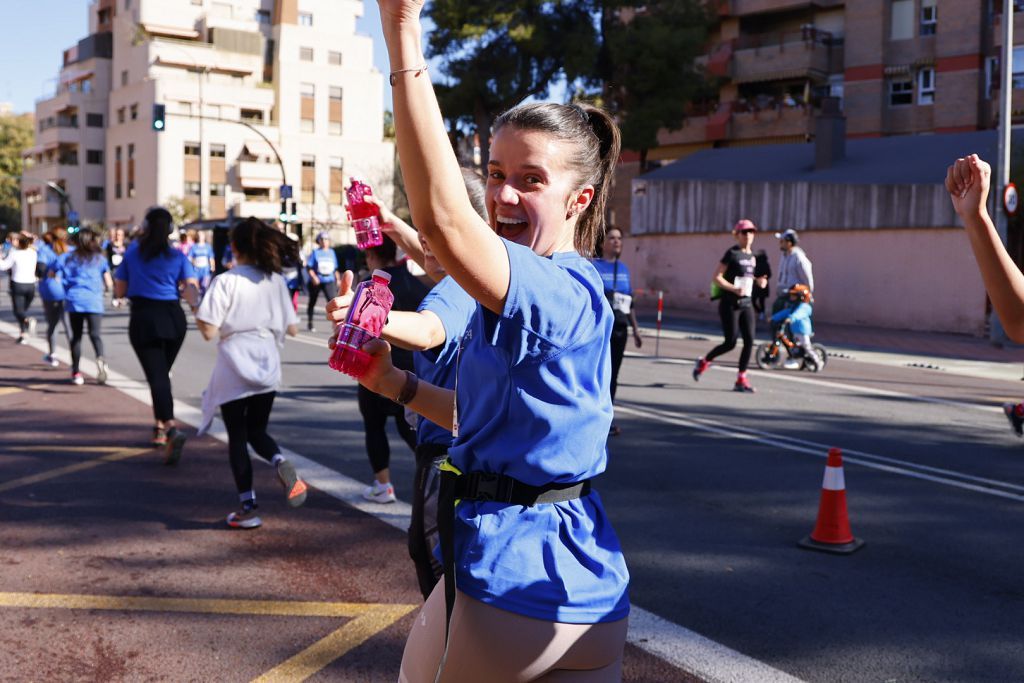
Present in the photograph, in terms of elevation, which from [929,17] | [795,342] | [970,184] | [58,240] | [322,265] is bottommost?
[795,342]

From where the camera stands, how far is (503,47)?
1391 inches

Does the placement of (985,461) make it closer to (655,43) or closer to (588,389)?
(588,389)

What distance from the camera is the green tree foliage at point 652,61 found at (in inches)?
1415

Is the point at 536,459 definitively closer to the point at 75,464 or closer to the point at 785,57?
the point at 75,464

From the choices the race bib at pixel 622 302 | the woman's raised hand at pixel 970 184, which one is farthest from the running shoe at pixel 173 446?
the woman's raised hand at pixel 970 184

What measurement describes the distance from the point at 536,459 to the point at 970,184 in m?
1.44

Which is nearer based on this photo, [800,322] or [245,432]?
[245,432]

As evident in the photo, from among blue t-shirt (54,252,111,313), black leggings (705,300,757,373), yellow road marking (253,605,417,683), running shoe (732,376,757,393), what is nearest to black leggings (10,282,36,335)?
blue t-shirt (54,252,111,313)

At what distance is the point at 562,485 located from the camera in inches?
75.9

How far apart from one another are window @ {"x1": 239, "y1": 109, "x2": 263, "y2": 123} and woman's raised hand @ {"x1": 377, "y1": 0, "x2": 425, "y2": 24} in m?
66.6

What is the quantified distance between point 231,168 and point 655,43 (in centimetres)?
3642

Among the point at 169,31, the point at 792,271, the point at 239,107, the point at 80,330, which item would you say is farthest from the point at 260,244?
the point at 169,31

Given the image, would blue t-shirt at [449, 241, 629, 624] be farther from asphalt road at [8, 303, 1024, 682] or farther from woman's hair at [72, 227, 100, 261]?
woman's hair at [72, 227, 100, 261]

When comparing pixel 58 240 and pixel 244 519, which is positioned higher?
pixel 58 240
